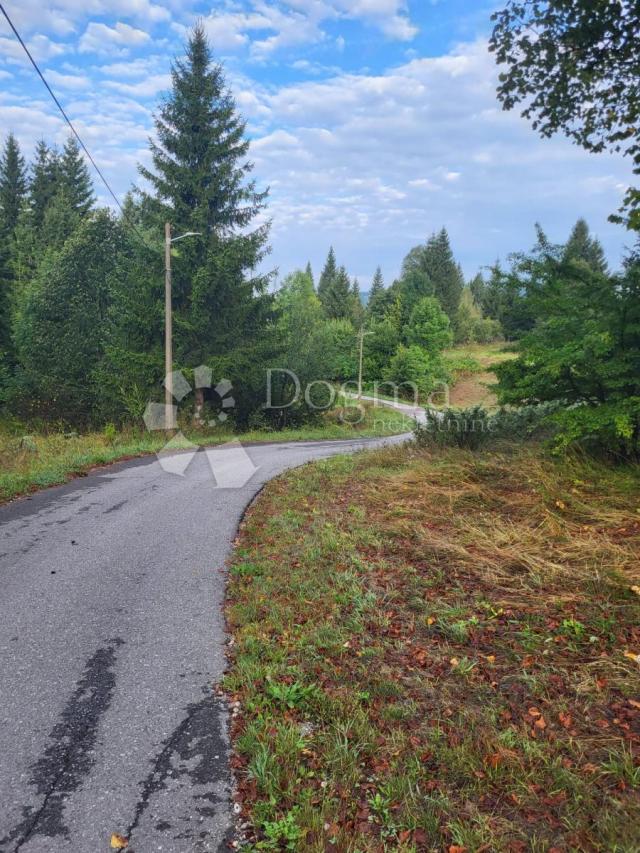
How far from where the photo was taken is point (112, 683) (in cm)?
327

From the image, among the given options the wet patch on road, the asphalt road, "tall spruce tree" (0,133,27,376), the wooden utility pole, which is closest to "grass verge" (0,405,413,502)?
the wooden utility pole

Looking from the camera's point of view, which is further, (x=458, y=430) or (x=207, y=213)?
(x=207, y=213)

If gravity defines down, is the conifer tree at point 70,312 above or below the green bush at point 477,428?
above

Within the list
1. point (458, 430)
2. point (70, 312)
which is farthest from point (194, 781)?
point (70, 312)

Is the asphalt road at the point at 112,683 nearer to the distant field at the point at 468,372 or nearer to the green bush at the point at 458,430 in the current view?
the green bush at the point at 458,430

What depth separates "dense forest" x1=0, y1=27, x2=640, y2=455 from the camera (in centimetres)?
573

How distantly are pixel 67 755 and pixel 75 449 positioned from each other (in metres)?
11.3

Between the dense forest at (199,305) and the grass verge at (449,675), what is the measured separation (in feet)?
4.84

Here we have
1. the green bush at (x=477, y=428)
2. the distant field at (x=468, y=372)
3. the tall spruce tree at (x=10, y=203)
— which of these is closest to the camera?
the green bush at (x=477, y=428)

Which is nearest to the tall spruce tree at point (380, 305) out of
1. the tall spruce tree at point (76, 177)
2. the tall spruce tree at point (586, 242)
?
the tall spruce tree at point (586, 242)

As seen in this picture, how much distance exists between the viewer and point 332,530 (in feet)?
20.3

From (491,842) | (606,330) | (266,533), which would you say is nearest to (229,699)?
(491,842)

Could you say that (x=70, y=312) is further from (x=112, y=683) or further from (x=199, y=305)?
(x=112, y=683)

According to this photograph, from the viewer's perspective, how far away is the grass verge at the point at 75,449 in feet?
29.2
